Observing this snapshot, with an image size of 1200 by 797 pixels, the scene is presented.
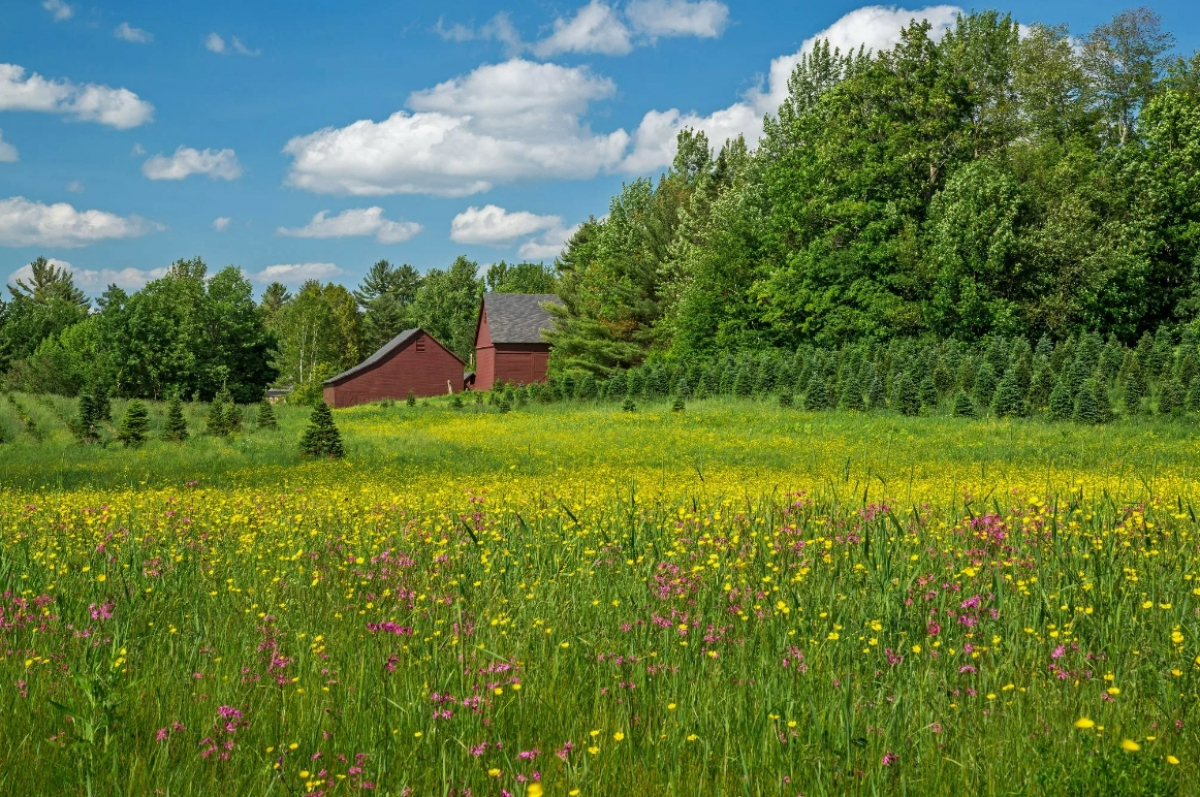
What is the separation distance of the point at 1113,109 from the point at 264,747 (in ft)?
169

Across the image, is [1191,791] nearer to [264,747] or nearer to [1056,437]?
[264,747]

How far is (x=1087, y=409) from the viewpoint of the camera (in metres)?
24.0

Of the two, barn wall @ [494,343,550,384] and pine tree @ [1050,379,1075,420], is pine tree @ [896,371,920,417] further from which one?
barn wall @ [494,343,550,384]

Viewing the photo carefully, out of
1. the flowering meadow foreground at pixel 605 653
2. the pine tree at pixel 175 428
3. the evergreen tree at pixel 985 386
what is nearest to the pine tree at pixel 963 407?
the evergreen tree at pixel 985 386

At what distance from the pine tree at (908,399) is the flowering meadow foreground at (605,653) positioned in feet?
67.2

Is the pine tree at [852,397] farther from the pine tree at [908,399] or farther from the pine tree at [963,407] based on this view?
the pine tree at [963,407]

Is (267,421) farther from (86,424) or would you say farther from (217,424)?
(86,424)

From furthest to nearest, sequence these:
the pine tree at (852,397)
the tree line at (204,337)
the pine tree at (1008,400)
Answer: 1. the tree line at (204,337)
2. the pine tree at (852,397)
3. the pine tree at (1008,400)

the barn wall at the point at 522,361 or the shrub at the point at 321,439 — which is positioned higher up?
the barn wall at the point at 522,361

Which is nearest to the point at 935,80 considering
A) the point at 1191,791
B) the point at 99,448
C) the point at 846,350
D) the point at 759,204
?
the point at 759,204

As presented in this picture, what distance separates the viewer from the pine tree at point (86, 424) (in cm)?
2572

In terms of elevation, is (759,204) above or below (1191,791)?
above

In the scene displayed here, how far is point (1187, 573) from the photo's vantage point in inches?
198

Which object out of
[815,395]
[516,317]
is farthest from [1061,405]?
[516,317]
